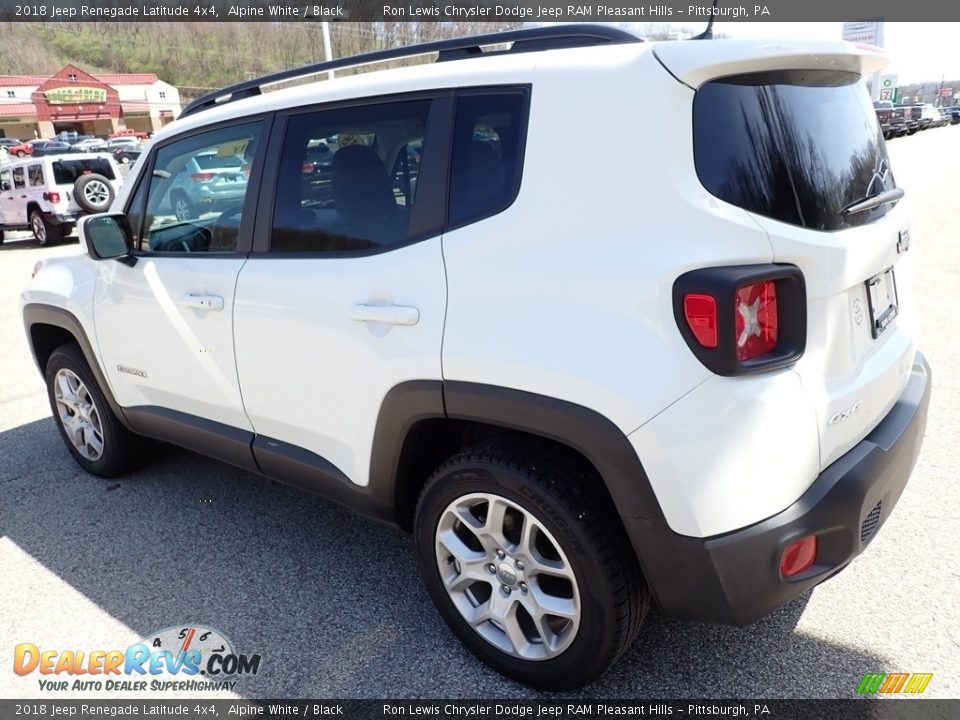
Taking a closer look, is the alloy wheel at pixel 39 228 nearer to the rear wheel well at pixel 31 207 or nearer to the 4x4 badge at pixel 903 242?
the rear wheel well at pixel 31 207

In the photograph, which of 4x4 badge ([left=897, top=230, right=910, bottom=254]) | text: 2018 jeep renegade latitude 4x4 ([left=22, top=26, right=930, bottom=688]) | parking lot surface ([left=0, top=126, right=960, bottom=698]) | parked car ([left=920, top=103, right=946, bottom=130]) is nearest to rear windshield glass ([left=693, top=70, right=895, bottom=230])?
text: 2018 jeep renegade latitude 4x4 ([left=22, top=26, right=930, bottom=688])

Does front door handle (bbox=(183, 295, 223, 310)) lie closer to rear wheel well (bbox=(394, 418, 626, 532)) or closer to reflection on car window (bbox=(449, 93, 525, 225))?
rear wheel well (bbox=(394, 418, 626, 532))

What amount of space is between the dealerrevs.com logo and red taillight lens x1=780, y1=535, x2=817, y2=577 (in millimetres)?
1741

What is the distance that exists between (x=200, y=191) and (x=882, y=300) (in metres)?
2.65

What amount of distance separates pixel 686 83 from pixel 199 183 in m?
2.18

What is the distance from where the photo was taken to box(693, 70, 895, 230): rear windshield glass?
1.82 metres

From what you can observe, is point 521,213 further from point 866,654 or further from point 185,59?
point 185,59

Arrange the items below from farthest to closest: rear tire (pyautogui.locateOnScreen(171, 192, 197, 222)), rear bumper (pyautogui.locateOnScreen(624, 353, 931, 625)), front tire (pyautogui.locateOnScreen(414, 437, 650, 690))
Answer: rear tire (pyautogui.locateOnScreen(171, 192, 197, 222)) → front tire (pyautogui.locateOnScreen(414, 437, 650, 690)) → rear bumper (pyautogui.locateOnScreen(624, 353, 931, 625))

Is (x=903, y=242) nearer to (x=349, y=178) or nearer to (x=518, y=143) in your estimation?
(x=518, y=143)

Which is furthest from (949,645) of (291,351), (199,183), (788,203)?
(199,183)

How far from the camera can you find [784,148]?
6.32ft

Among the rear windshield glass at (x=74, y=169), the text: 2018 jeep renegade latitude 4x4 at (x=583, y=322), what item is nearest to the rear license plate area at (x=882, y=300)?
the text: 2018 jeep renegade latitude 4x4 at (x=583, y=322)

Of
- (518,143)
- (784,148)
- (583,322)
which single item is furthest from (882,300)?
(518,143)

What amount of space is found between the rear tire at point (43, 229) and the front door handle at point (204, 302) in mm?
14430
